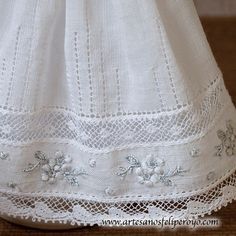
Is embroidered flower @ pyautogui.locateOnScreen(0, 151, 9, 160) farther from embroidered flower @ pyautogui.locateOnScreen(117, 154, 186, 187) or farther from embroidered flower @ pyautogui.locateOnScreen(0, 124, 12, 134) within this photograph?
embroidered flower @ pyautogui.locateOnScreen(117, 154, 186, 187)

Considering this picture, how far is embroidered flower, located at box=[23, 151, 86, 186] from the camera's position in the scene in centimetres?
69

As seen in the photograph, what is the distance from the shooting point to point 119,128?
0.67 metres

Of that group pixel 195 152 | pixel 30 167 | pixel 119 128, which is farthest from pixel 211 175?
pixel 30 167

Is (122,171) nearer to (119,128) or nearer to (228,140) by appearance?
(119,128)

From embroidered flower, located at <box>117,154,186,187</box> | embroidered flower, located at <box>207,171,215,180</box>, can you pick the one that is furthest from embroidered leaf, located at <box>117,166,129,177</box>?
embroidered flower, located at <box>207,171,215,180</box>

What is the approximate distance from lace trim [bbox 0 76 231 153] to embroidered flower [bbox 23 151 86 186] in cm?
3

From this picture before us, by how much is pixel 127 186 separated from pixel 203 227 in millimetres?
265

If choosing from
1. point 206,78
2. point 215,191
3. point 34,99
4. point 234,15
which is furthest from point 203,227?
point 234,15

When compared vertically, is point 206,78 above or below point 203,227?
above

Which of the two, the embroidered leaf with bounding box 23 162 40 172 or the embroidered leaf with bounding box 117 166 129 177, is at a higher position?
the embroidered leaf with bounding box 23 162 40 172

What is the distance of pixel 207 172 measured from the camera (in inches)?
27.1

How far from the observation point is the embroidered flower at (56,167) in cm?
69

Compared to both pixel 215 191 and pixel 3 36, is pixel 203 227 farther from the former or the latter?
pixel 3 36

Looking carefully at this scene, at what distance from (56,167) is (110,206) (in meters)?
0.10
